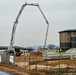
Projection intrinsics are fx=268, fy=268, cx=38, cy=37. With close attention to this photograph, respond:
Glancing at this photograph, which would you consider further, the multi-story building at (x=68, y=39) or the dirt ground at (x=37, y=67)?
the multi-story building at (x=68, y=39)

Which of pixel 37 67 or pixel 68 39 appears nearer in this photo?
pixel 37 67

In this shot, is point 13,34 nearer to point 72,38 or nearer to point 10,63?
point 72,38

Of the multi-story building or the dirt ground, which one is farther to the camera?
the multi-story building

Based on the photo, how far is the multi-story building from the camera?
85125 millimetres

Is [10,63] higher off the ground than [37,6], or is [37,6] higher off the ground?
[37,6]

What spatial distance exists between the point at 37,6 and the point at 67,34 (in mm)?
13691

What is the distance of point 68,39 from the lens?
8625 centimetres

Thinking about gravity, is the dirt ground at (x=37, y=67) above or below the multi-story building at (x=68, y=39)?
below

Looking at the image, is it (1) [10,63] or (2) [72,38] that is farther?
(2) [72,38]

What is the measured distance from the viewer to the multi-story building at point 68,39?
8512cm

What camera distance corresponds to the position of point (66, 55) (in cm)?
4981

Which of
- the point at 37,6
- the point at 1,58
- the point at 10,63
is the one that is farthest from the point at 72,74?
the point at 37,6

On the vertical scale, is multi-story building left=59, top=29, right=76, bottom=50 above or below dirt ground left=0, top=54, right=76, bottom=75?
above

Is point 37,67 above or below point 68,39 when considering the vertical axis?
below
